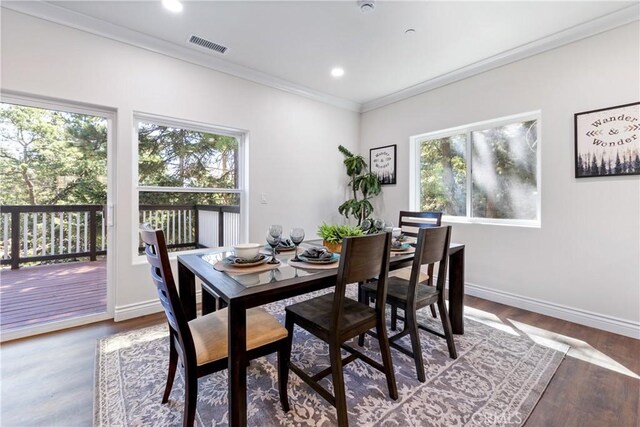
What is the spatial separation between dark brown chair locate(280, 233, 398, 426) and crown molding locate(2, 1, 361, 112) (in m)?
2.82

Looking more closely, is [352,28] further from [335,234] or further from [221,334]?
[221,334]

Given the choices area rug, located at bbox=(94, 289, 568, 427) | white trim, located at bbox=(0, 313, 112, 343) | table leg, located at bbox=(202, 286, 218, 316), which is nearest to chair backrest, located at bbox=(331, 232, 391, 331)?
area rug, located at bbox=(94, 289, 568, 427)

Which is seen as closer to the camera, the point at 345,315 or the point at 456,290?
the point at 345,315

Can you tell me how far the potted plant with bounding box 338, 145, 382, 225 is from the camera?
4.09m

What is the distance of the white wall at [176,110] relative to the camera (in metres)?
2.24

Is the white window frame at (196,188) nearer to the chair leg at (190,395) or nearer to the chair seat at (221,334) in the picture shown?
the chair seat at (221,334)

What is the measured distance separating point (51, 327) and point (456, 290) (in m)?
3.47

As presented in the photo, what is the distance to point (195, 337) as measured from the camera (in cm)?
137

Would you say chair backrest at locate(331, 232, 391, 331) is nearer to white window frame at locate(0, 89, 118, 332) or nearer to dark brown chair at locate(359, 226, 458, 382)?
dark brown chair at locate(359, 226, 458, 382)

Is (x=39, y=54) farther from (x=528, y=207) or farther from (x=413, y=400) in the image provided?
(x=528, y=207)

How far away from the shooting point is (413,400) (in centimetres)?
156

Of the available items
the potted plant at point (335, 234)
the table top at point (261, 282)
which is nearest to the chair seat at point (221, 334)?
the table top at point (261, 282)

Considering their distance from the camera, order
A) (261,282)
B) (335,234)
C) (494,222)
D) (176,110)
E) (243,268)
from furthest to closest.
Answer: (494,222) → (176,110) → (335,234) → (243,268) → (261,282)

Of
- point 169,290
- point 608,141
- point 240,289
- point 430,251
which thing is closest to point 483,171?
point 608,141
